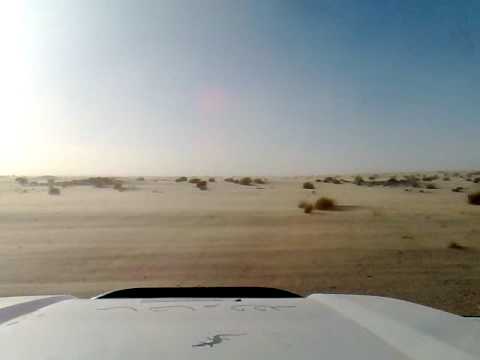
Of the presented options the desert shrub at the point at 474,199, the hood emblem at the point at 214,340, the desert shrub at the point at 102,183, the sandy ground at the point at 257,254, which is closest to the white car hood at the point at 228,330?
the hood emblem at the point at 214,340

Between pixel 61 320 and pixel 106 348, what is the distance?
733 millimetres

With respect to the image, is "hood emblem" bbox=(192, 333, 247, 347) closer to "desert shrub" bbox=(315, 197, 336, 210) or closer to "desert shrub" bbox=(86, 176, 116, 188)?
"desert shrub" bbox=(315, 197, 336, 210)

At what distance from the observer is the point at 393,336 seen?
2580 mm

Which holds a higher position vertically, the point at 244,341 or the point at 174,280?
the point at 244,341

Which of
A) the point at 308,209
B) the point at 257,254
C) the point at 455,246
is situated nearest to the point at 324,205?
the point at 308,209

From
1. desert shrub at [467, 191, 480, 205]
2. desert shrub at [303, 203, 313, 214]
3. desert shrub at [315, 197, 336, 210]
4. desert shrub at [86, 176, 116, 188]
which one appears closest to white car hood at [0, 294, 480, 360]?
desert shrub at [303, 203, 313, 214]

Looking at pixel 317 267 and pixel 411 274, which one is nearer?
pixel 411 274

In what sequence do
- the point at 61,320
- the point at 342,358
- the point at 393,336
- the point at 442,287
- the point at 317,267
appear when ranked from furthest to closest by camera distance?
1. the point at 317,267
2. the point at 442,287
3. the point at 61,320
4. the point at 393,336
5. the point at 342,358

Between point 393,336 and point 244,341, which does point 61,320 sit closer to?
point 244,341

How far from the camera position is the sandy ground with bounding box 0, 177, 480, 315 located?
1025 cm

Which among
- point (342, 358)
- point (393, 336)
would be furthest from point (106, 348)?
point (393, 336)

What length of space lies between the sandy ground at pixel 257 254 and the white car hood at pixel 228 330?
5.90 meters

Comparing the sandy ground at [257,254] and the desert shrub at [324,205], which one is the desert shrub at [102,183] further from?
the sandy ground at [257,254]

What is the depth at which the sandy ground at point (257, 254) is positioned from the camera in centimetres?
1025
